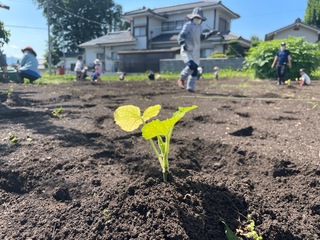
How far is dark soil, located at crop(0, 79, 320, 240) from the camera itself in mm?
1371

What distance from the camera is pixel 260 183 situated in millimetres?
1908

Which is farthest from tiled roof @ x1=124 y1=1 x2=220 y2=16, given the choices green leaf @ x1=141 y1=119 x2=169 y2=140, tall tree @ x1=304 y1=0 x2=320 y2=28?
green leaf @ x1=141 y1=119 x2=169 y2=140

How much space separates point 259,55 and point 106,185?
38.4 feet

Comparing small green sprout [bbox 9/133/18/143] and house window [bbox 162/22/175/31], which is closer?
small green sprout [bbox 9/133/18/143]

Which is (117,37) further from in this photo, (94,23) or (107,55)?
(94,23)

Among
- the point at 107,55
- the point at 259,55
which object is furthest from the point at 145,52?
the point at 259,55

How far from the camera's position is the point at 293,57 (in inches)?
→ 439

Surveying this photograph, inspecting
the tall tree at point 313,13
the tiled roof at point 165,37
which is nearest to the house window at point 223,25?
the tiled roof at point 165,37

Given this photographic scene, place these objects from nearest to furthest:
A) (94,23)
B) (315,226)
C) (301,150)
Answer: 1. (315,226)
2. (301,150)
3. (94,23)

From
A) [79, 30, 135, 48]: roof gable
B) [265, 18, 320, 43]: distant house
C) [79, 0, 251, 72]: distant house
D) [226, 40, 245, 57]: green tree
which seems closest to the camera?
[226, 40, 245, 57]: green tree

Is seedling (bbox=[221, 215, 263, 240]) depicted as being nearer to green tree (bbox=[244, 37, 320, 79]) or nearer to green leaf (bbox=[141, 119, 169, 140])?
green leaf (bbox=[141, 119, 169, 140])

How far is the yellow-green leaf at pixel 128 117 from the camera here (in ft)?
5.33

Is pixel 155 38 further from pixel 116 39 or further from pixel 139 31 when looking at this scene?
pixel 116 39

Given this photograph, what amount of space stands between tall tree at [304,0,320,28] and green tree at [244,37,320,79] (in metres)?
19.8
